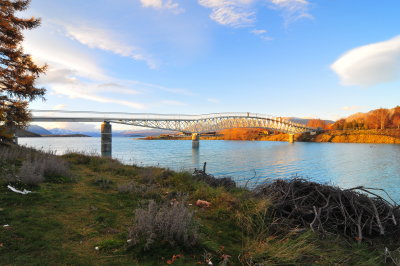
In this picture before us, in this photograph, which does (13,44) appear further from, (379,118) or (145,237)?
(379,118)

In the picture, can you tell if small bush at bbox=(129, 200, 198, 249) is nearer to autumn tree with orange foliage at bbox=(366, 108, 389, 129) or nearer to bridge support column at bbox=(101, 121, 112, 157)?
bridge support column at bbox=(101, 121, 112, 157)


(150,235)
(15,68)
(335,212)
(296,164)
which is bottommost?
(296,164)

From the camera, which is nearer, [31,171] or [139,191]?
[31,171]

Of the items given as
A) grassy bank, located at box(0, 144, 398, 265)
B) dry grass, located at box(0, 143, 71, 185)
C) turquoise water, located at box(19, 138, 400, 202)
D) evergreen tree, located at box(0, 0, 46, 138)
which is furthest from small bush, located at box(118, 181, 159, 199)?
evergreen tree, located at box(0, 0, 46, 138)

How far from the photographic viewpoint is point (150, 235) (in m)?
3.75

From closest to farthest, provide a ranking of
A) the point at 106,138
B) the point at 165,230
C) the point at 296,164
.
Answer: the point at 165,230 < the point at 296,164 < the point at 106,138

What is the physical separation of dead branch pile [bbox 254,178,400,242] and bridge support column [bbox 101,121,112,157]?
54.5 meters

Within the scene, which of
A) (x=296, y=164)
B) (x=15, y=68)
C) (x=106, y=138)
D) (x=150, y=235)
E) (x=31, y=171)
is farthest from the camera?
(x=106, y=138)

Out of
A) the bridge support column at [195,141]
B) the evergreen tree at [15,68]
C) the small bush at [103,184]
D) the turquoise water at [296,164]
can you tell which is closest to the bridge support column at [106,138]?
the turquoise water at [296,164]

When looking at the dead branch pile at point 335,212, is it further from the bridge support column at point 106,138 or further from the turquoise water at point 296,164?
the bridge support column at point 106,138

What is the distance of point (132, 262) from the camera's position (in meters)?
3.41

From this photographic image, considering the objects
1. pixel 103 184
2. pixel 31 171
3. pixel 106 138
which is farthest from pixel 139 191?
pixel 106 138

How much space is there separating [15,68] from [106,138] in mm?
46401

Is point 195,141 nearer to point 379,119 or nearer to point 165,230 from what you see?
point 165,230
